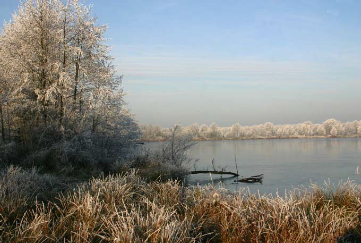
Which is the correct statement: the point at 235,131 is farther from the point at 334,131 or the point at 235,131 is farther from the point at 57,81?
the point at 57,81

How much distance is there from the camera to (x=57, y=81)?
16609 mm

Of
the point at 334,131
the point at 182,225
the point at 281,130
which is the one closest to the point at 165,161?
the point at 182,225

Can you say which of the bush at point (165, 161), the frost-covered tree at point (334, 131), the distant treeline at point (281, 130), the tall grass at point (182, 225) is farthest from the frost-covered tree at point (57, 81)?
the frost-covered tree at point (334, 131)

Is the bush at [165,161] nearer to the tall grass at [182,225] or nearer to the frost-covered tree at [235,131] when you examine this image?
the tall grass at [182,225]

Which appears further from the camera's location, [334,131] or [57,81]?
[334,131]

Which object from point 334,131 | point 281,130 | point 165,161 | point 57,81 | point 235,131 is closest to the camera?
point 57,81

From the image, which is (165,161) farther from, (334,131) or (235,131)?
(334,131)

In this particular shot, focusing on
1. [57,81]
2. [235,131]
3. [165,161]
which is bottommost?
[165,161]

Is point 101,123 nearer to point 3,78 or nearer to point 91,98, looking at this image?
point 91,98

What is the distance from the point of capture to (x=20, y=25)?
17516 mm

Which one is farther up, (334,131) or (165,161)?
(334,131)

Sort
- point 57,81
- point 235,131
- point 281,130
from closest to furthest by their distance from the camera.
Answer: point 57,81
point 235,131
point 281,130

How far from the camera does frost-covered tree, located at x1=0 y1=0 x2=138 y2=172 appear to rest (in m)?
16.1

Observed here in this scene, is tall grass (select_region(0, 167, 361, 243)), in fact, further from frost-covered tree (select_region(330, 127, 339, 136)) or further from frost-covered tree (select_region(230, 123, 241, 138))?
frost-covered tree (select_region(330, 127, 339, 136))
